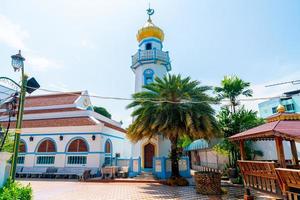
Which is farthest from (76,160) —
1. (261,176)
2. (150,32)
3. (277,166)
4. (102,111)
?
(102,111)

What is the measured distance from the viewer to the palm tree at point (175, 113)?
1273 centimetres

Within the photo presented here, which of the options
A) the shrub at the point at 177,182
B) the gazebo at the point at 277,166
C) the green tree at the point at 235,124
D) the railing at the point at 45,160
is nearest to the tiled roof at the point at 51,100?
the railing at the point at 45,160

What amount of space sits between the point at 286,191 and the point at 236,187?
6.46 metres

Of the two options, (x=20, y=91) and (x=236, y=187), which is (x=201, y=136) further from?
(x=20, y=91)

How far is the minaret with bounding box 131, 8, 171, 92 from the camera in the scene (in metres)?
19.9

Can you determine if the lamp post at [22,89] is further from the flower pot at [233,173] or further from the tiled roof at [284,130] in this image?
the flower pot at [233,173]

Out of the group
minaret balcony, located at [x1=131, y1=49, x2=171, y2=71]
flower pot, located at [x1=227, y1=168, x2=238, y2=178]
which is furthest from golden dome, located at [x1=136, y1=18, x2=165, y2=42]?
flower pot, located at [x1=227, y1=168, x2=238, y2=178]

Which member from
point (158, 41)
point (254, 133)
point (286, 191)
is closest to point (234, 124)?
point (254, 133)

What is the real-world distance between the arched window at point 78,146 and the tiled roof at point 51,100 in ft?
20.0

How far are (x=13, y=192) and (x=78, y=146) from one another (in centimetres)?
1354

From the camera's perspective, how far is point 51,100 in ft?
83.3

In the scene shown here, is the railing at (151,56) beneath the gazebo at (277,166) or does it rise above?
above

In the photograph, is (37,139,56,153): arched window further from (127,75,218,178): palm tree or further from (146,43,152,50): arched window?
(146,43,152,50): arched window

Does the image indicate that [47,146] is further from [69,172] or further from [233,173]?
[233,173]
